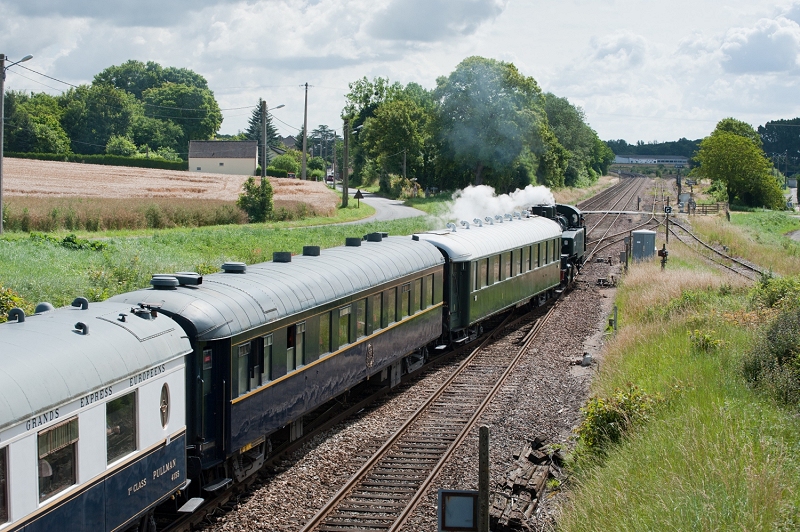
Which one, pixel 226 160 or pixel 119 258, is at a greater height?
pixel 226 160

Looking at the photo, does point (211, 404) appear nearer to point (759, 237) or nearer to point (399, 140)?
point (759, 237)

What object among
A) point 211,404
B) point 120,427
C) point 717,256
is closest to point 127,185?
point 717,256

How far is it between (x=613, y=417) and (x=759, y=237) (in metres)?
43.6

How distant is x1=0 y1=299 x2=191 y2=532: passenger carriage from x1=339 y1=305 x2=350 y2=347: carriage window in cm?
448

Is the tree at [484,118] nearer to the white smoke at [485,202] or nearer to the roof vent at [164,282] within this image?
the white smoke at [485,202]

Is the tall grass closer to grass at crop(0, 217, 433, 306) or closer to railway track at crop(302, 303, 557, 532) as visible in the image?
grass at crop(0, 217, 433, 306)

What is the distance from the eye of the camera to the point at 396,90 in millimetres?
108250

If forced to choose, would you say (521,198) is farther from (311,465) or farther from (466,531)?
(466,531)

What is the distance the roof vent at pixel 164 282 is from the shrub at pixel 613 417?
583 centimetres

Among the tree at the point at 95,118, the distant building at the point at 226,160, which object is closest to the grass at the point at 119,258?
the distant building at the point at 226,160

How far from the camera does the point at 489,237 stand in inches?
858

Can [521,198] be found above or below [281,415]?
above

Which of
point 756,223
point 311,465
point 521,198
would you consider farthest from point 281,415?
point 756,223

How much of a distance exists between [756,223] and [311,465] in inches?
2356
